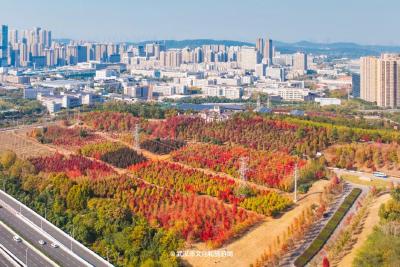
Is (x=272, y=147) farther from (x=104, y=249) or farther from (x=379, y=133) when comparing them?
(x=104, y=249)

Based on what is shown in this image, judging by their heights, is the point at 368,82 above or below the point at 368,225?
above

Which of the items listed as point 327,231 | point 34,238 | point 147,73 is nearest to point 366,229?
point 327,231

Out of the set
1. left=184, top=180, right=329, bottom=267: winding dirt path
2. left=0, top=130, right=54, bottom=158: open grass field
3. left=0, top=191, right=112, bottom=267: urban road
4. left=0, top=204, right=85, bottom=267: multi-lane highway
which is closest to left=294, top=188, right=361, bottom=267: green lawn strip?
left=184, top=180, right=329, bottom=267: winding dirt path

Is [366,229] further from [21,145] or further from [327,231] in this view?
[21,145]

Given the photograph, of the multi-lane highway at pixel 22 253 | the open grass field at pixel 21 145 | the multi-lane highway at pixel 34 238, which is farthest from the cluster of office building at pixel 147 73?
the multi-lane highway at pixel 22 253

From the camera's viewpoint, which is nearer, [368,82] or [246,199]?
[246,199]

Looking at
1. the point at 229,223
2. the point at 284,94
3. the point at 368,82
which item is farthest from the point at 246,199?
the point at 284,94

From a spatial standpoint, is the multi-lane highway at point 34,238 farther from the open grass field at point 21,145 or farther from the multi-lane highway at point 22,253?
the open grass field at point 21,145
